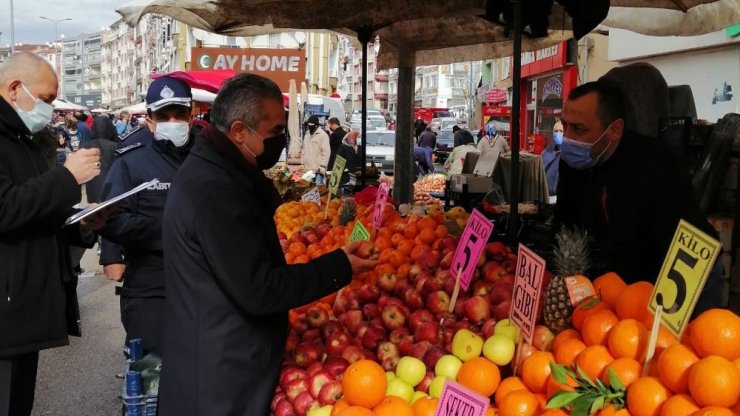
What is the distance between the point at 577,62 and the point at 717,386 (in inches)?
667

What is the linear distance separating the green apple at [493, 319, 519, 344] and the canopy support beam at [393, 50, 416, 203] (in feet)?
17.1

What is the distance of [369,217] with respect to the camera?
4605 mm

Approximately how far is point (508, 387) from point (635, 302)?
0.51m

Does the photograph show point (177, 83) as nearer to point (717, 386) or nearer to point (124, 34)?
point (717, 386)

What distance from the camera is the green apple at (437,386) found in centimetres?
244

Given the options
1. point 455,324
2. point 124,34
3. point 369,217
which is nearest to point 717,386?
point 455,324

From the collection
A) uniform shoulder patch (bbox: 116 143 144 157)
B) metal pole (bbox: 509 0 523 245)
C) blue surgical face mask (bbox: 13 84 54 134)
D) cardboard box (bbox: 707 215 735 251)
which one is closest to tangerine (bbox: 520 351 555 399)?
metal pole (bbox: 509 0 523 245)

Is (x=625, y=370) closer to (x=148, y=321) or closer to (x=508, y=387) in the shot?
(x=508, y=387)

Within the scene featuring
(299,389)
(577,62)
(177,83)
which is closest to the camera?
(299,389)

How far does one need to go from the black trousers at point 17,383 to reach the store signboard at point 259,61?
1594 centimetres

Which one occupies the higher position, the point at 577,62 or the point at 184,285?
the point at 577,62

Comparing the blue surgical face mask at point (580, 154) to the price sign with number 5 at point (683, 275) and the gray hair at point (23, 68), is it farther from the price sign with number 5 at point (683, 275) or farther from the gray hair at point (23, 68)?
the gray hair at point (23, 68)

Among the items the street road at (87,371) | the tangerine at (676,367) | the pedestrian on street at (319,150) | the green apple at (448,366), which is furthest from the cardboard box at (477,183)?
the pedestrian on street at (319,150)

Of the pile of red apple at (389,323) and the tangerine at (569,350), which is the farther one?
the pile of red apple at (389,323)
